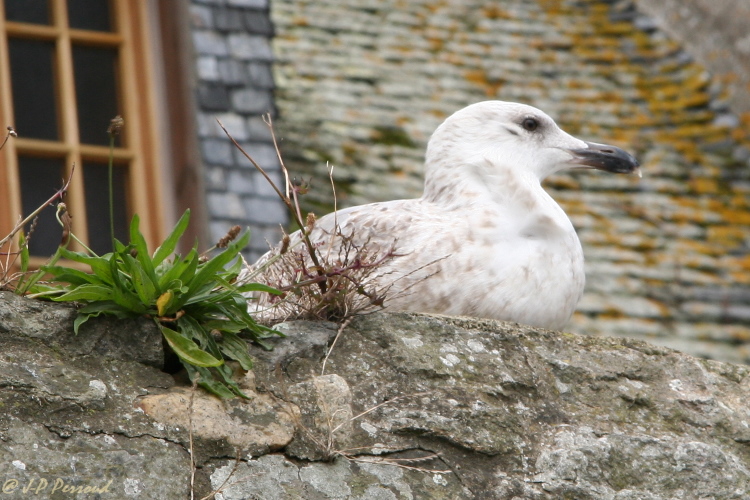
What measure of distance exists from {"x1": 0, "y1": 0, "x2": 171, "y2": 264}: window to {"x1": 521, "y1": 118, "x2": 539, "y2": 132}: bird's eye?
257 centimetres

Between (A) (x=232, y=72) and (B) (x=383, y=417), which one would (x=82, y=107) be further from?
(B) (x=383, y=417)

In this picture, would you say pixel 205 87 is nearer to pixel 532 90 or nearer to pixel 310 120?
pixel 310 120

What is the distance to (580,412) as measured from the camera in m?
2.83

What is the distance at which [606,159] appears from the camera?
3924 mm

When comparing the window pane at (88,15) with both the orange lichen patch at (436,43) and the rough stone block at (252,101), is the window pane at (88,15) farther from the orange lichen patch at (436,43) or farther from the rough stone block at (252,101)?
the orange lichen patch at (436,43)

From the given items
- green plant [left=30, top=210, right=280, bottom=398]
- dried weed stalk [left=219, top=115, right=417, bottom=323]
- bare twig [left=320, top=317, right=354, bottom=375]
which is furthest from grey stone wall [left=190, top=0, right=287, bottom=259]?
green plant [left=30, top=210, right=280, bottom=398]

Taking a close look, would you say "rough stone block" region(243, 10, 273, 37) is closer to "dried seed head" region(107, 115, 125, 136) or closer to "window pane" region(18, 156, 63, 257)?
"window pane" region(18, 156, 63, 257)

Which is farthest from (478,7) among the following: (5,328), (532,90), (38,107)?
(5,328)

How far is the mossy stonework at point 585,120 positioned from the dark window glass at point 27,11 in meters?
1.18

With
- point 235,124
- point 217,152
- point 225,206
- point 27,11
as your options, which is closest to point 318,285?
point 225,206

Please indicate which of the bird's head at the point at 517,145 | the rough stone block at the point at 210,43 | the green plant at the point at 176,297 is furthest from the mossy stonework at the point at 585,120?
the green plant at the point at 176,297

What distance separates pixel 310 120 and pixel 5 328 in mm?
4250

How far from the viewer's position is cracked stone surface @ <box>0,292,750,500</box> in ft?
7.85

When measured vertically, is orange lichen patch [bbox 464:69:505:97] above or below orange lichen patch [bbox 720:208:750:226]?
above
